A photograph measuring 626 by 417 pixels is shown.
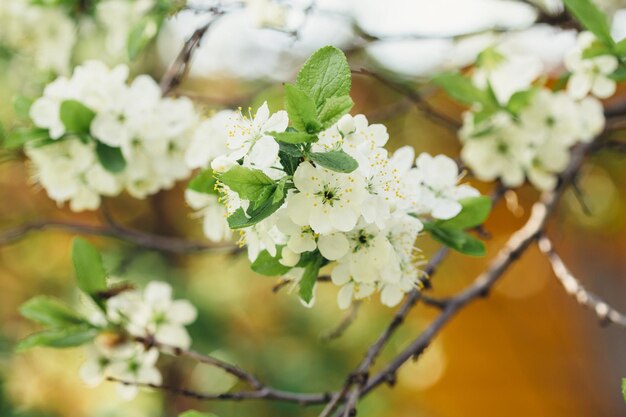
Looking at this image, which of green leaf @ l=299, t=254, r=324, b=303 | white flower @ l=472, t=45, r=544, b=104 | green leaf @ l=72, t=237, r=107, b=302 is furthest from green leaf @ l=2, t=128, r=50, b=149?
white flower @ l=472, t=45, r=544, b=104

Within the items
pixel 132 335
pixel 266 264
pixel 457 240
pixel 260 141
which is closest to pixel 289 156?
pixel 260 141

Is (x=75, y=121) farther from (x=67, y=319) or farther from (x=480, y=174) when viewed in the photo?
(x=480, y=174)

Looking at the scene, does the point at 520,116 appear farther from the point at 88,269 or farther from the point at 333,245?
the point at 88,269

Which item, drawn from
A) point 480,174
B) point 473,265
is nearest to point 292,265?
point 480,174

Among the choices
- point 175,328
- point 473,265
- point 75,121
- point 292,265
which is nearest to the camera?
point 292,265

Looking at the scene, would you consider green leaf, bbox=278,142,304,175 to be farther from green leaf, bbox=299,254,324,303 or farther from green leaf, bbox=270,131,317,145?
green leaf, bbox=299,254,324,303

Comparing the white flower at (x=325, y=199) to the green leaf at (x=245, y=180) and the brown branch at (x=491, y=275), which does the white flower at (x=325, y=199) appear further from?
the brown branch at (x=491, y=275)

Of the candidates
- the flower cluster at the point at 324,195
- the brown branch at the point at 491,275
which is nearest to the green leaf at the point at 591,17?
the flower cluster at the point at 324,195
